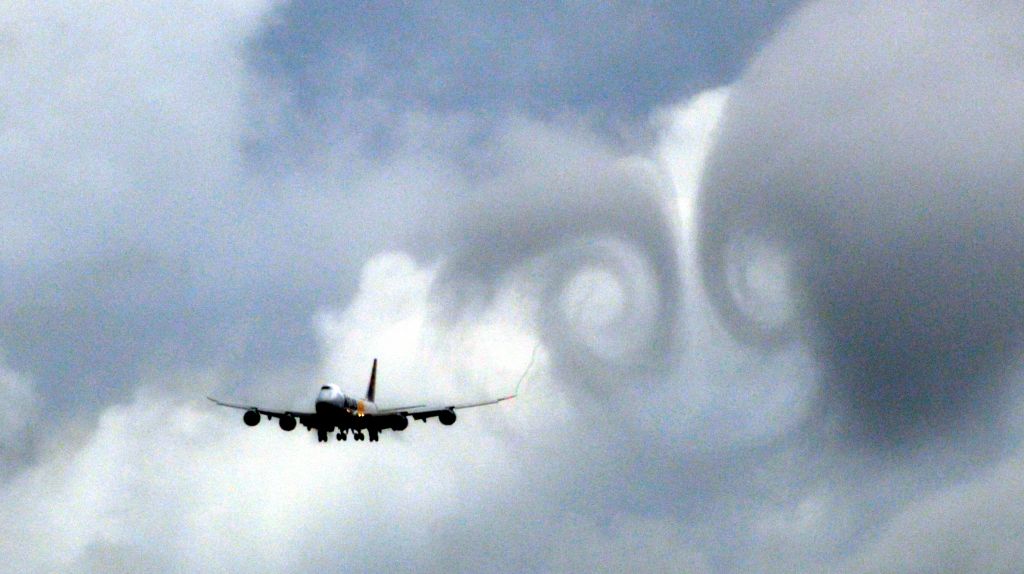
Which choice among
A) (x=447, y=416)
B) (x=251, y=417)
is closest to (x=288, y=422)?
(x=251, y=417)

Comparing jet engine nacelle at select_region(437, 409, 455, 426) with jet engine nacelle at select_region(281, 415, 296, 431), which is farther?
jet engine nacelle at select_region(437, 409, 455, 426)

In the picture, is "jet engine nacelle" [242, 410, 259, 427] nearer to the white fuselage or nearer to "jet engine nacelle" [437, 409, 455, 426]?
the white fuselage

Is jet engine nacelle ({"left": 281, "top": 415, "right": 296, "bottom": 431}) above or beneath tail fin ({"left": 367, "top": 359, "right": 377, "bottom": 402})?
beneath

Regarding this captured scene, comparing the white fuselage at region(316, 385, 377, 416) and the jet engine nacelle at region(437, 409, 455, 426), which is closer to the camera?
the white fuselage at region(316, 385, 377, 416)

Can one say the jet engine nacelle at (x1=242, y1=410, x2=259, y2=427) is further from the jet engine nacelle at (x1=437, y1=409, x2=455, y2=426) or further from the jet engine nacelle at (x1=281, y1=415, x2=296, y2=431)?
the jet engine nacelle at (x1=437, y1=409, x2=455, y2=426)

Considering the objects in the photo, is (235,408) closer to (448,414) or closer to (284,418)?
(284,418)

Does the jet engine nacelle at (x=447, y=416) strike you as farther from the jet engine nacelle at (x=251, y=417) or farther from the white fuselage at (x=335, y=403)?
the jet engine nacelle at (x=251, y=417)

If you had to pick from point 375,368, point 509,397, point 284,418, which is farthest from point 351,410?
point 375,368

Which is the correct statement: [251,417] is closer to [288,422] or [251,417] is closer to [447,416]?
[288,422]

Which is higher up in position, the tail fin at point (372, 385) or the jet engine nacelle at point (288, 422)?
the tail fin at point (372, 385)
